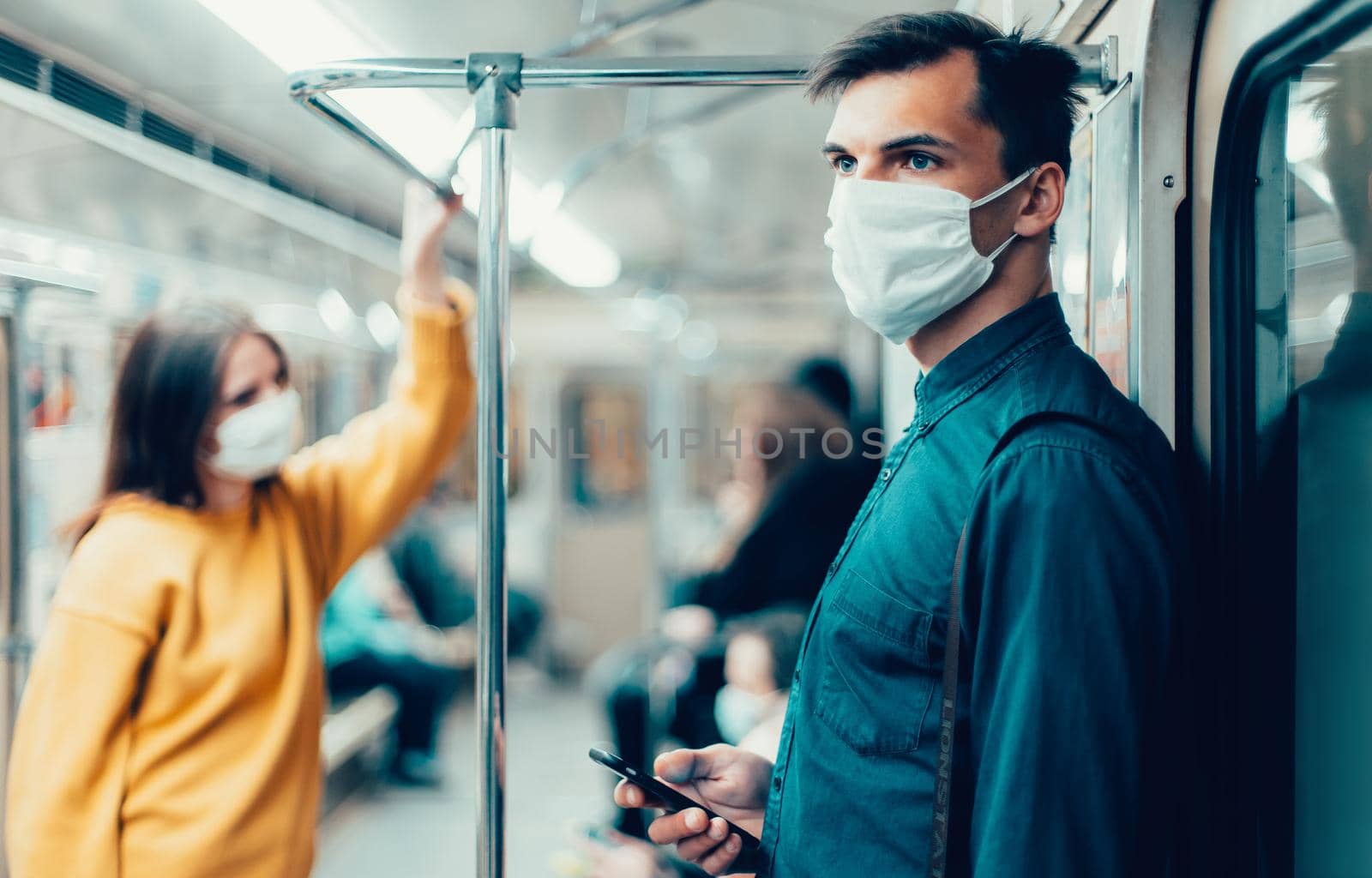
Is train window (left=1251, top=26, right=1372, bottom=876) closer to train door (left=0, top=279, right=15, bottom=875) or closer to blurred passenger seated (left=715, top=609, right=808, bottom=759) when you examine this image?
blurred passenger seated (left=715, top=609, right=808, bottom=759)

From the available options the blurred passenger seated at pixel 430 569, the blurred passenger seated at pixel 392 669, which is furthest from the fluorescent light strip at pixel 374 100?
the blurred passenger seated at pixel 430 569

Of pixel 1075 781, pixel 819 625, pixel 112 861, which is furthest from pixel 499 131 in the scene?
pixel 112 861

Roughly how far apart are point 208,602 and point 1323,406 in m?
1.36

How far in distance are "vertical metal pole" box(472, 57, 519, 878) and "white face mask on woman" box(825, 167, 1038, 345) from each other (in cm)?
41

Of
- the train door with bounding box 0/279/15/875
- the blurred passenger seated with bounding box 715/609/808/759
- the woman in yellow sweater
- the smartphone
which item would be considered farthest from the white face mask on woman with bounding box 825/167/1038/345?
the train door with bounding box 0/279/15/875

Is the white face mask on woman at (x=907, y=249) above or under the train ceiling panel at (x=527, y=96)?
under

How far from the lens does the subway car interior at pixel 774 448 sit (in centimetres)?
73

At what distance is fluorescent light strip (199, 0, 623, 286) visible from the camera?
1.38 m

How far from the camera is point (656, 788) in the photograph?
3.09ft

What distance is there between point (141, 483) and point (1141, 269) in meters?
1.39

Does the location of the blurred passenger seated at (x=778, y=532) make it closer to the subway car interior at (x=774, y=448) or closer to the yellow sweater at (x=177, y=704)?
the subway car interior at (x=774, y=448)

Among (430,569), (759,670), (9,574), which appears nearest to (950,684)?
(759,670)

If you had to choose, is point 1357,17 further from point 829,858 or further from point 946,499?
point 829,858

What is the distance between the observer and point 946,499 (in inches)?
31.0
